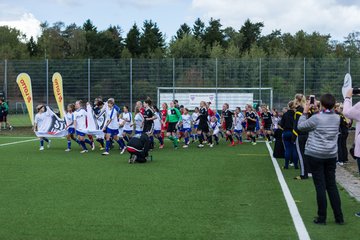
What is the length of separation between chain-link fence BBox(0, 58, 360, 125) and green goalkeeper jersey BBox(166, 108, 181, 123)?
10593 mm

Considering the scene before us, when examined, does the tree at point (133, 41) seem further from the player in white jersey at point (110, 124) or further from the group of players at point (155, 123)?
the player in white jersey at point (110, 124)

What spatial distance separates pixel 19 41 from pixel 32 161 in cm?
8539

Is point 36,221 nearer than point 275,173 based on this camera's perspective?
Yes

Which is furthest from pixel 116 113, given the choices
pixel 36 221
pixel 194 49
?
pixel 194 49

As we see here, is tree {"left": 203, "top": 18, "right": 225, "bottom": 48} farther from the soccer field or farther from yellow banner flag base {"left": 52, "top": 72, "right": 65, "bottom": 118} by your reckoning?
the soccer field

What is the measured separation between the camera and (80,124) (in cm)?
2045

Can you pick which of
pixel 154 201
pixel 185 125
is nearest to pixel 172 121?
pixel 185 125

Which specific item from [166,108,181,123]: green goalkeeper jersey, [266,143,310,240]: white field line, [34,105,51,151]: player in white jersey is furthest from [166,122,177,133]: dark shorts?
[266,143,310,240]: white field line

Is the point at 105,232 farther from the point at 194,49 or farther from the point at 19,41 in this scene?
the point at 19,41

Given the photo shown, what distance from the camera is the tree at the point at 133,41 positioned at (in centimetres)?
9219

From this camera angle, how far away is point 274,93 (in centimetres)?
3322

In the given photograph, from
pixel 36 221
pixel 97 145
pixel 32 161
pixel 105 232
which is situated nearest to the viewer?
pixel 105 232

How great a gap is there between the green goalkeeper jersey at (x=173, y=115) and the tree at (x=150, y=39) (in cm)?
6752

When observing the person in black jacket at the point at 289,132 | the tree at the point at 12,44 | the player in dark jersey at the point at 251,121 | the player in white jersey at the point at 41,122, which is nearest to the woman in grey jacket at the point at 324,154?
the person in black jacket at the point at 289,132
